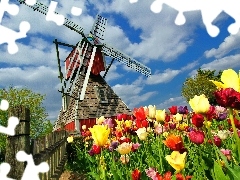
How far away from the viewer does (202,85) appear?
43.8 m

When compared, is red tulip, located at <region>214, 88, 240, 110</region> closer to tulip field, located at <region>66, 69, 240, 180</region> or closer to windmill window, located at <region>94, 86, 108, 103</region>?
tulip field, located at <region>66, 69, 240, 180</region>

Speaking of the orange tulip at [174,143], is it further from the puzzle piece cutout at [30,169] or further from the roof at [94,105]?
the roof at [94,105]

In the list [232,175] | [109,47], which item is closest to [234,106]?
[232,175]

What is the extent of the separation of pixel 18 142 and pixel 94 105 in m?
19.5

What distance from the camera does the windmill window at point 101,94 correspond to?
22955 millimetres

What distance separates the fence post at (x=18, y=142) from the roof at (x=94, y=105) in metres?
18.1

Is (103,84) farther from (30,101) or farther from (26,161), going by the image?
(26,161)

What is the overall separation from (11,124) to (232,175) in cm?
181

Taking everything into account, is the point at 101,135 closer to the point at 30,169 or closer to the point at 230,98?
the point at 30,169

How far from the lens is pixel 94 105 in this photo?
2247cm

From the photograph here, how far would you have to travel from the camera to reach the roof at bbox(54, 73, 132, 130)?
71.5ft

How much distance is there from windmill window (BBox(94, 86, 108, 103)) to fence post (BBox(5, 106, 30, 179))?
19.8 metres

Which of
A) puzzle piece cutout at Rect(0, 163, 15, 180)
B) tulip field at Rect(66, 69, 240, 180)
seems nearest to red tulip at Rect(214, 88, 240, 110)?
tulip field at Rect(66, 69, 240, 180)

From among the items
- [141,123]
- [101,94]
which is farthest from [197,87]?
[141,123]
